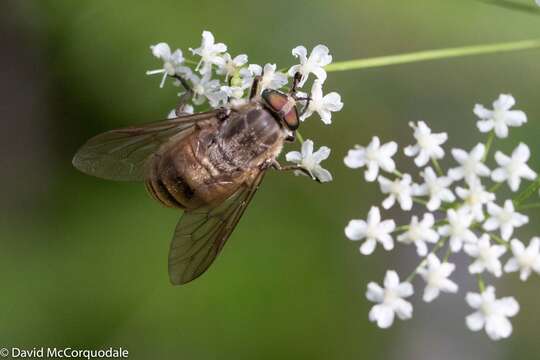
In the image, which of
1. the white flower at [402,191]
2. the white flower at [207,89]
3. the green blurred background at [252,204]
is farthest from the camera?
the green blurred background at [252,204]

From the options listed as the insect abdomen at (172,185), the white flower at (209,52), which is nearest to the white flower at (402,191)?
the insect abdomen at (172,185)

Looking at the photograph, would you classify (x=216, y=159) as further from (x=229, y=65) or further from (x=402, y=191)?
(x=402, y=191)

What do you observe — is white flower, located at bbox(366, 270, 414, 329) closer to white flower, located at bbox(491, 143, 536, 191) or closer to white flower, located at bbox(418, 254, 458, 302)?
white flower, located at bbox(418, 254, 458, 302)

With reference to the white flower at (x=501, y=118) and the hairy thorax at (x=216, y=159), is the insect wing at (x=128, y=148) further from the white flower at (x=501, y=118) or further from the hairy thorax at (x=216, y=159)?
the white flower at (x=501, y=118)

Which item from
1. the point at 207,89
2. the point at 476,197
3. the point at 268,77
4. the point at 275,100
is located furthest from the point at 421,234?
the point at 207,89

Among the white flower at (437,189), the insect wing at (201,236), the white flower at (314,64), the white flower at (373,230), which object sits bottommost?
the insect wing at (201,236)

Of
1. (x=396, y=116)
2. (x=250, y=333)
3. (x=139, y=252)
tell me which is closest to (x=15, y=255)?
(x=139, y=252)

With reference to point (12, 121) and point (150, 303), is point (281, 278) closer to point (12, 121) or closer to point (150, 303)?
point (150, 303)
